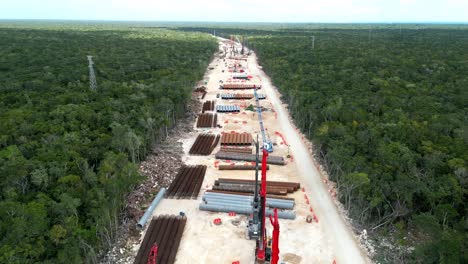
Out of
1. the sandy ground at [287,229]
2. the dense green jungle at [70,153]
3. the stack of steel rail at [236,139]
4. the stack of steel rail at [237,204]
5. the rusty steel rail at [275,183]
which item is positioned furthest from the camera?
the stack of steel rail at [236,139]

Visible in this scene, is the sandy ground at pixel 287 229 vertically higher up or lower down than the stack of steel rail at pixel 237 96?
lower down

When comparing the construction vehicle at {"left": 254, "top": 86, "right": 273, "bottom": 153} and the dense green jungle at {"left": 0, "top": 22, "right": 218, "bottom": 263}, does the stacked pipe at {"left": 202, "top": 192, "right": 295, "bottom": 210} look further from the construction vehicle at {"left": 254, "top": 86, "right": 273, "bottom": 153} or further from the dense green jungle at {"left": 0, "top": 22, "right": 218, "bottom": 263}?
the construction vehicle at {"left": 254, "top": 86, "right": 273, "bottom": 153}

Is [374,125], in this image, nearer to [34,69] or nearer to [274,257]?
[274,257]

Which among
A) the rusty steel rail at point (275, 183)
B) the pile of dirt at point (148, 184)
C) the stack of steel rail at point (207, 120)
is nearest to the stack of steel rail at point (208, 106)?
the stack of steel rail at point (207, 120)

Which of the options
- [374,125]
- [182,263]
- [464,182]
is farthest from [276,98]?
[182,263]

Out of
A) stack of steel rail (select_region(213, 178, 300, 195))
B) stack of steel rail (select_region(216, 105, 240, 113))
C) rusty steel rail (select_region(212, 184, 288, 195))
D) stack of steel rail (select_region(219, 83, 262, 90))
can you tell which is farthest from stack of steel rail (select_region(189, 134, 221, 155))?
stack of steel rail (select_region(219, 83, 262, 90))

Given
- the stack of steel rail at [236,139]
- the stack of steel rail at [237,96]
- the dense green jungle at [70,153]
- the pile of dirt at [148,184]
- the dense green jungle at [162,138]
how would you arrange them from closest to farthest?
the dense green jungle at [70,153]
the dense green jungle at [162,138]
the pile of dirt at [148,184]
the stack of steel rail at [236,139]
the stack of steel rail at [237,96]

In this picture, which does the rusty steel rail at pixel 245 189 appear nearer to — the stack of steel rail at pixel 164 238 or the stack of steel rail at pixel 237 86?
the stack of steel rail at pixel 164 238
